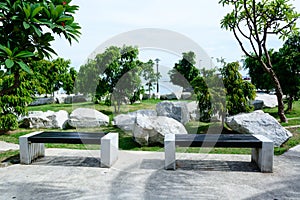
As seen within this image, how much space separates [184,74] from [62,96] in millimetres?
9610

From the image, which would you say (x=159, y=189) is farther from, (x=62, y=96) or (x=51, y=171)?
(x=62, y=96)

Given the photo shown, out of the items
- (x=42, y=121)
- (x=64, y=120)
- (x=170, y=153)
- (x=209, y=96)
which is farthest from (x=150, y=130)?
(x=42, y=121)

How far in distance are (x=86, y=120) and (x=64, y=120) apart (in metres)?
0.78

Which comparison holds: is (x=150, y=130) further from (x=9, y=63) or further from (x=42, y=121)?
(x=42, y=121)

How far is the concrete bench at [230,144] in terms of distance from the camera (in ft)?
11.3

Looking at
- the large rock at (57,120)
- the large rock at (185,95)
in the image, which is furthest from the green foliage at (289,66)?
the large rock at (57,120)

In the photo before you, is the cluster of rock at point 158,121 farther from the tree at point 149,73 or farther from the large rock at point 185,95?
the tree at point 149,73

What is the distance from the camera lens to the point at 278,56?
8992 millimetres

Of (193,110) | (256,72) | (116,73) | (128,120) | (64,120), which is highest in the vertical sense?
(256,72)

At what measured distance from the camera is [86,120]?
289 inches

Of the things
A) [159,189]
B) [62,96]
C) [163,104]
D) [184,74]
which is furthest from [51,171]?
[62,96]

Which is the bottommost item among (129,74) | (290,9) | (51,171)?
(51,171)

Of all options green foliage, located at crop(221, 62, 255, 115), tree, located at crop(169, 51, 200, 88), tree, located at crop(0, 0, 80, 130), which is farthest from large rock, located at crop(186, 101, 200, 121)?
tree, located at crop(0, 0, 80, 130)

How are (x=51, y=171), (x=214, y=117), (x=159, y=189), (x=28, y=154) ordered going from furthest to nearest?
(x=214, y=117), (x=28, y=154), (x=51, y=171), (x=159, y=189)
